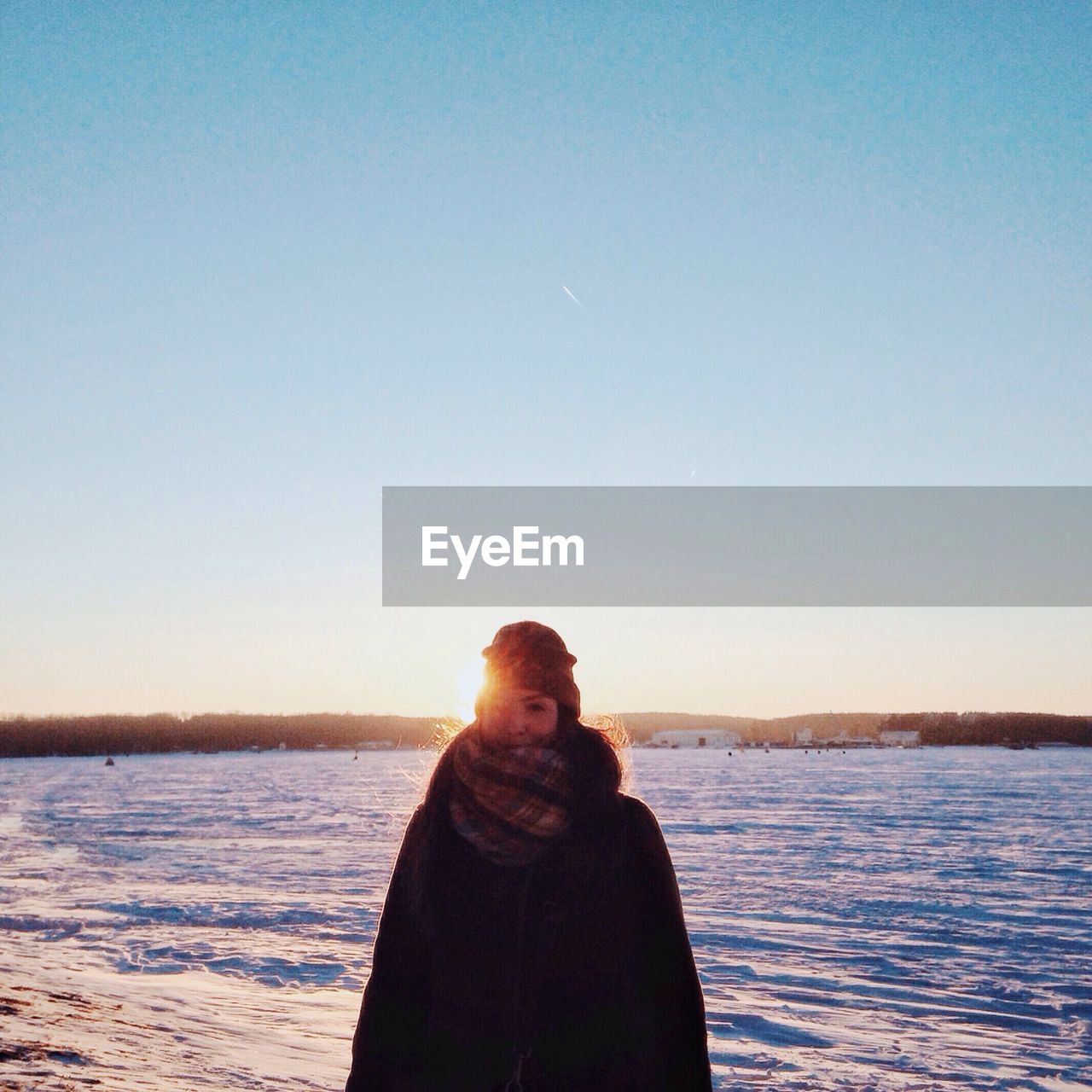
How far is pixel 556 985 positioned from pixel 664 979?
0.25m

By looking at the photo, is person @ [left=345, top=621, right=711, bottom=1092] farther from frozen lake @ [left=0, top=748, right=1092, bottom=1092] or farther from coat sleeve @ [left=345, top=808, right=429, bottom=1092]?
frozen lake @ [left=0, top=748, right=1092, bottom=1092]

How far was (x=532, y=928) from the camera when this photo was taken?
2375mm

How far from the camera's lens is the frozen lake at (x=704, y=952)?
8273mm

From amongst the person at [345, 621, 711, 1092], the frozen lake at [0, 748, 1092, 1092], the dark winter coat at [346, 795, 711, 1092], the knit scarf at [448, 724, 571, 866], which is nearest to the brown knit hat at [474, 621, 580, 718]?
the person at [345, 621, 711, 1092]

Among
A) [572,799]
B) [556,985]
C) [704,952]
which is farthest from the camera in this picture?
[704,952]

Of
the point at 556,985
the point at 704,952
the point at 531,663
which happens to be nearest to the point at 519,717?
the point at 531,663

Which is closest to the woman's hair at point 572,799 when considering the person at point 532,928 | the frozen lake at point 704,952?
the person at point 532,928

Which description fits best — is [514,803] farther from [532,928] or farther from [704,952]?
[704,952]

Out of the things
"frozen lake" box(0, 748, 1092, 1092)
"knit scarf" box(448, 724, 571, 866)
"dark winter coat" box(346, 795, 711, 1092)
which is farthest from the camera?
"frozen lake" box(0, 748, 1092, 1092)

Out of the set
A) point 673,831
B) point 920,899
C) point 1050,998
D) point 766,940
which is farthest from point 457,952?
point 673,831

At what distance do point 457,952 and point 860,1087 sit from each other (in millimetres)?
6759

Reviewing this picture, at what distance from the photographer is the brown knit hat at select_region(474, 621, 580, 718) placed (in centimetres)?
248

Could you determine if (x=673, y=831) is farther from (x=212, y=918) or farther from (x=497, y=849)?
(x=497, y=849)

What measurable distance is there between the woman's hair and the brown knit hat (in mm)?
78
